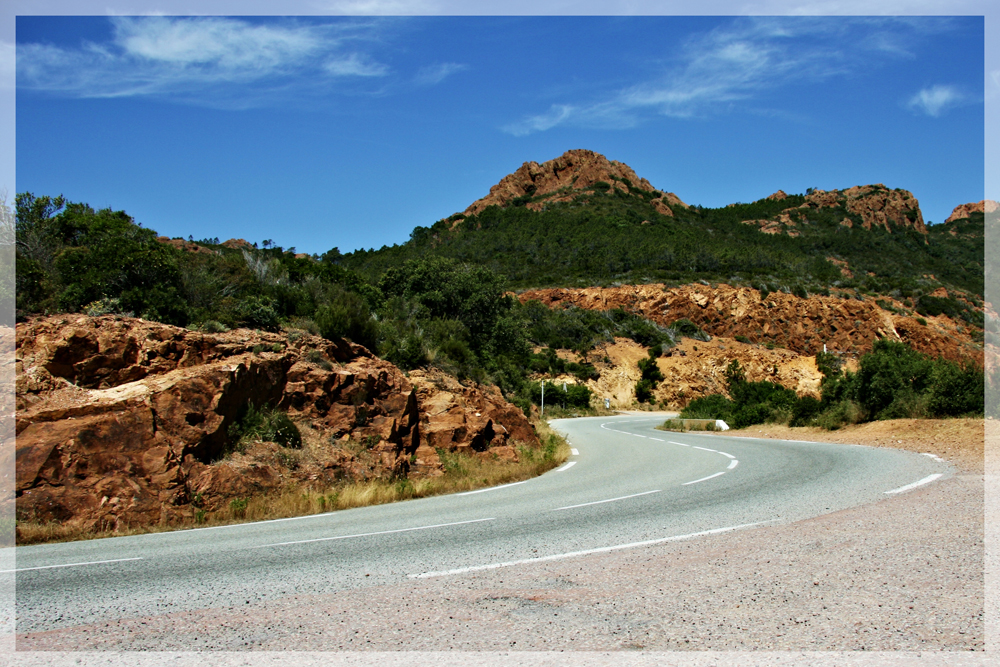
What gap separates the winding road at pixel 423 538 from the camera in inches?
186

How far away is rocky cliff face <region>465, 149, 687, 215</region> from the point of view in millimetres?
131875

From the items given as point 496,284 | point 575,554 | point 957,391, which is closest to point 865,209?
point 496,284

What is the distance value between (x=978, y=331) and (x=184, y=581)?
82.1m

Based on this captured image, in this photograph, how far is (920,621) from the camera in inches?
142

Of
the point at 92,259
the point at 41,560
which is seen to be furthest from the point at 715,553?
the point at 92,259

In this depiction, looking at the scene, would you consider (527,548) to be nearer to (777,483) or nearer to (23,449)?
(777,483)

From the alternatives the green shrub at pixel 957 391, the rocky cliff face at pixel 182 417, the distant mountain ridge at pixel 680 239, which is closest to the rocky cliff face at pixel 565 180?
the distant mountain ridge at pixel 680 239

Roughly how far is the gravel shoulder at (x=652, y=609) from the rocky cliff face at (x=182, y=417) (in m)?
5.29

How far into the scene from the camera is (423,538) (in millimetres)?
6480

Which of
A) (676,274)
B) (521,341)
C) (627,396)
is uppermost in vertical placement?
(676,274)

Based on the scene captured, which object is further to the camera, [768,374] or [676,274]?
[676,274]

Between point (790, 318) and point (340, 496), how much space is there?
6650cm

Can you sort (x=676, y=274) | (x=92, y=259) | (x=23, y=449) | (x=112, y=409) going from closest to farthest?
1. (x=23, y=449)
2. (x=112, y=409)
3. (x=92, y=259)
4. (x=676, y=274)

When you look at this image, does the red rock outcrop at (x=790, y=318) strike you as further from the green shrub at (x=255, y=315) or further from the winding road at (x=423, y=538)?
the winding road at (x=423, y=538)
